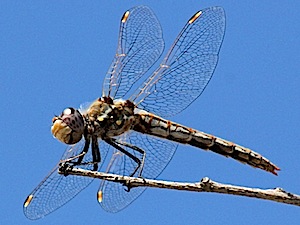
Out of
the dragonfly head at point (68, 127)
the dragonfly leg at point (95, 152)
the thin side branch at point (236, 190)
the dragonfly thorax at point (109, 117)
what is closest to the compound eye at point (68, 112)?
the dragonfly head at point (68, 127)

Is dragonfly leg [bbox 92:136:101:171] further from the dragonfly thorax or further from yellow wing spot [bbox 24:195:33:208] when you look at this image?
yellow wing spot [bbox 24:195:33:208]

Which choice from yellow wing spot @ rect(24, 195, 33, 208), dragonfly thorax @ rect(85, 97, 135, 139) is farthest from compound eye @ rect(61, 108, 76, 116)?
yellow wing spot @ rect(24, 195, 33, 208)

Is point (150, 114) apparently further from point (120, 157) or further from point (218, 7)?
point (218, 7)

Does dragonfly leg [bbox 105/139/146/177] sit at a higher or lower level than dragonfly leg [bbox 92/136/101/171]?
higher

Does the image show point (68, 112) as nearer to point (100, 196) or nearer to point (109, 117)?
point (109, 117)

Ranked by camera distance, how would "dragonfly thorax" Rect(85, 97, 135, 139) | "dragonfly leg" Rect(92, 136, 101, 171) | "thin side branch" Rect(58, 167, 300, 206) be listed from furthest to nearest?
"dragonfly thorax" Rect(85, 97, 135, 139), "dragonfly leg" Rect(92, 136, 101, 171), "thin side branch" Rect(58, 167, 300, 206)

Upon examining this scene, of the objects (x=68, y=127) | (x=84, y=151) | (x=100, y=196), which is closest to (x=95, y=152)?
(x=84, y=151)

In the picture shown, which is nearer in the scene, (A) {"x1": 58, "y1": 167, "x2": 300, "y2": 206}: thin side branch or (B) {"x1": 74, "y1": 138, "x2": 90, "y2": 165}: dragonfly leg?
(A) {"x1": 58, "y1": 167, "x2": 300, "y2": 206}: thin side branch

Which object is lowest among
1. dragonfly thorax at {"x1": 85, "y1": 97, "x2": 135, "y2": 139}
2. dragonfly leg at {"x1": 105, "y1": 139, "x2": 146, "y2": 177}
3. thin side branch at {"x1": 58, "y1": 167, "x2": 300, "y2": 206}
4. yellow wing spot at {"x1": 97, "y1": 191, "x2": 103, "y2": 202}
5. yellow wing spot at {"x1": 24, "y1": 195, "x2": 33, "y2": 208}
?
thin side branch at {"x1": 58, "y1": 167, "x2": 300, "y2": 206}
